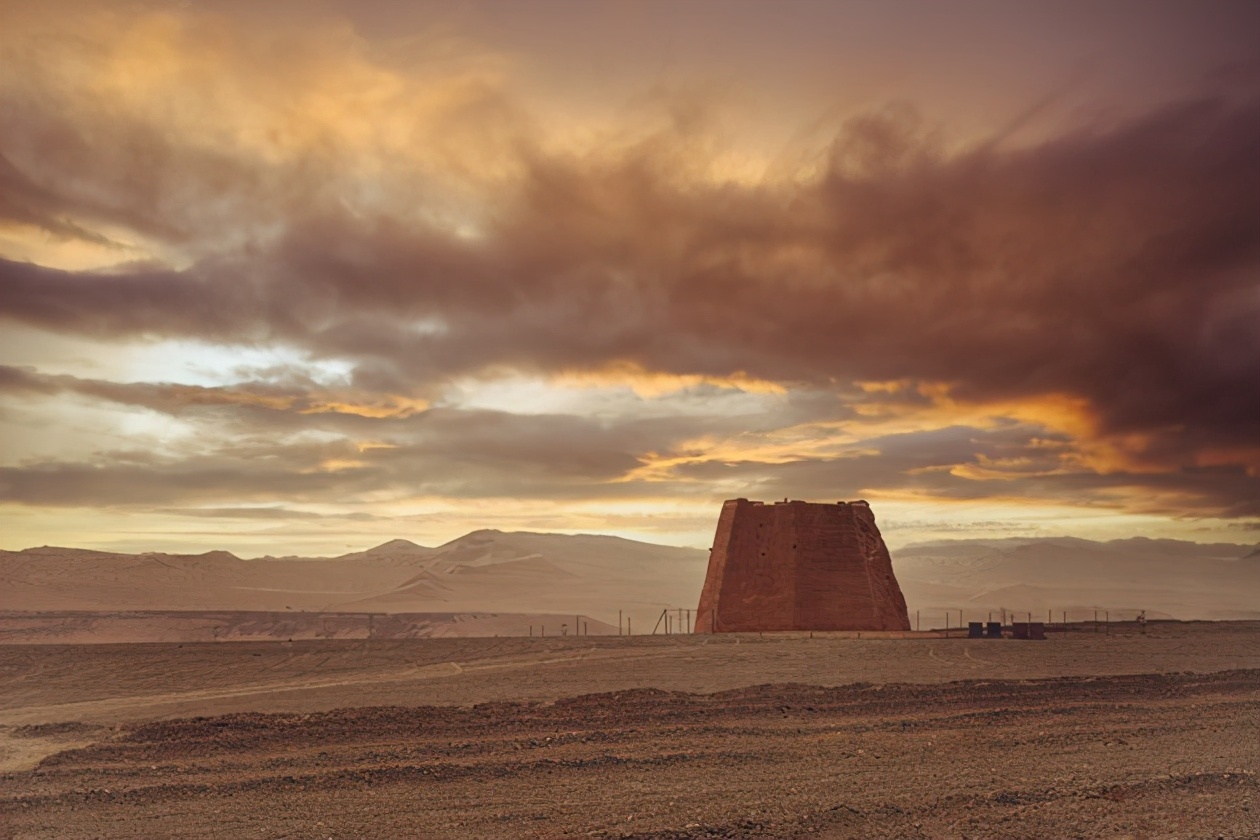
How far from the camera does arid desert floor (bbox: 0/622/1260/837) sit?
11.5 m

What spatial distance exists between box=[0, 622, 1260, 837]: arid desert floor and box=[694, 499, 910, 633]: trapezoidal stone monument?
280 inches

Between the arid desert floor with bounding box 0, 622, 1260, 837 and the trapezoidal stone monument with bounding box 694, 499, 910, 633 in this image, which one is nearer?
the arid desert floor with bounding box 0, 622, 1260, 837

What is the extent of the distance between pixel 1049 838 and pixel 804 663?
1624 centimetres

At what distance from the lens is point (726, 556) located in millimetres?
36812

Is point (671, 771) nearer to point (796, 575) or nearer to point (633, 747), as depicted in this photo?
point (633, 747)

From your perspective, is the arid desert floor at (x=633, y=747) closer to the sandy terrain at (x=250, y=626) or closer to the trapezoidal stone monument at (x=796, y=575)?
the trapezoidal stone monument at (x=796, y=575)

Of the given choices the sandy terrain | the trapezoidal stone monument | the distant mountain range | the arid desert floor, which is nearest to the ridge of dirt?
the arid desert floor

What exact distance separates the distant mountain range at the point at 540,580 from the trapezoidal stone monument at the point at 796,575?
4661 cm

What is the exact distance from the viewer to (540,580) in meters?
112

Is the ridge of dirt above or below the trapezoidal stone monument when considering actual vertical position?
below

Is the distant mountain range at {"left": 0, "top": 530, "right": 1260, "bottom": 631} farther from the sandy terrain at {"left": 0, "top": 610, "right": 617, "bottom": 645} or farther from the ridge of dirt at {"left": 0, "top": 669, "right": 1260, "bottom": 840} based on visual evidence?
the ridge of dirt at {"left": 0, "top": 669, "right": 1260, "bottom": 840}

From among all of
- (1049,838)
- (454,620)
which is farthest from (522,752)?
(454,620)

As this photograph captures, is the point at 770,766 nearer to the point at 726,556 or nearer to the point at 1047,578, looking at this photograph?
the point at 726,556

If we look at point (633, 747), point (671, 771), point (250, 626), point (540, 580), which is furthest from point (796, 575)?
point (540, 580)
